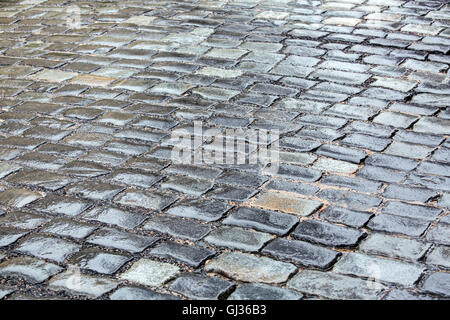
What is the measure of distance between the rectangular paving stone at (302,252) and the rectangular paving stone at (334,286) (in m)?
0.08

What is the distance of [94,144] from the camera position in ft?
14.8

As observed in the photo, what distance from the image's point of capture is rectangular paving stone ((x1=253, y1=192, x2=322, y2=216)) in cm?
365

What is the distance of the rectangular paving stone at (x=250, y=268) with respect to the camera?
3.12m

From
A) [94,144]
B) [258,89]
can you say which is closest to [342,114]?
[258,89]

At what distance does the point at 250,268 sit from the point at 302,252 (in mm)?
290

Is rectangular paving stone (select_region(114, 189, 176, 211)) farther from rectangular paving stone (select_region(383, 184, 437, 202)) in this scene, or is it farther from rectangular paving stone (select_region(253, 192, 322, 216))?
rectangular paving stone (select_region(383, 184, 437, 202))

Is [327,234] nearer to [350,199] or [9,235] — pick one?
[350,199]

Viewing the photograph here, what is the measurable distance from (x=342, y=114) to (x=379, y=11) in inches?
95.9

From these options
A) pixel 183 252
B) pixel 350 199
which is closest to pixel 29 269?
pixel 183 252

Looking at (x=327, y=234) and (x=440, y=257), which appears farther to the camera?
(x=327, y=234)

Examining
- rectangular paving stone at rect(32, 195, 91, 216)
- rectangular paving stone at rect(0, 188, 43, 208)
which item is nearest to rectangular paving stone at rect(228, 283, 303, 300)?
rectangular paving stone at rect(32, 195, 91, 216)

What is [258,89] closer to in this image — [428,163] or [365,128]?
[365,128]

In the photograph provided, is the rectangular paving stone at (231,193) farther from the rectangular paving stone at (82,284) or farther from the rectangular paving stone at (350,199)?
the rectangular paving stone at (82,284)

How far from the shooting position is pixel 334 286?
3.04 metres
